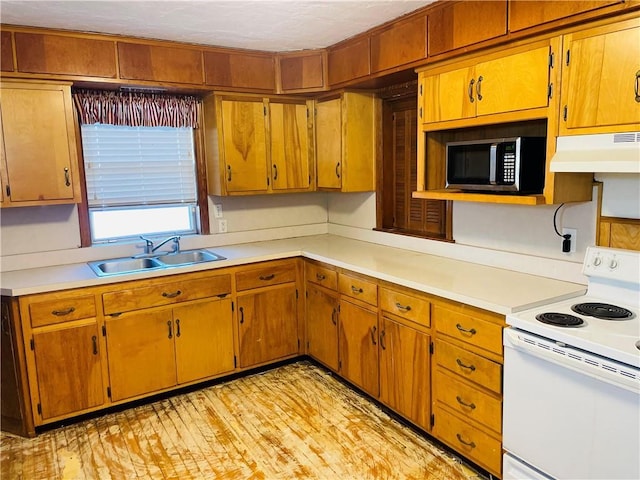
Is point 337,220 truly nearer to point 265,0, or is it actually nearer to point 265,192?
point 265,192

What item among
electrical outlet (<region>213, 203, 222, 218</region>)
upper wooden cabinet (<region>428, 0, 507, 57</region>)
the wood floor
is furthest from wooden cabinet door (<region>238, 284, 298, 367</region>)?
upper wooden cabinet (<region>428, 0, 507, 57</region>)

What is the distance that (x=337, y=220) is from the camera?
4.18 meters

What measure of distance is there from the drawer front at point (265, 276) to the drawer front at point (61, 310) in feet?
3.09

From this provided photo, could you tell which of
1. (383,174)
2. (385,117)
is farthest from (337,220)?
(385,117)

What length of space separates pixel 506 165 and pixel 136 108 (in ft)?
8.26

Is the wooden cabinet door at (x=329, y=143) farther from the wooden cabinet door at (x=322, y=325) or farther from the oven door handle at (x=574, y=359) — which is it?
the oven door handle at (x=574, y=359)

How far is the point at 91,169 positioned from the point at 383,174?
2.14 metres

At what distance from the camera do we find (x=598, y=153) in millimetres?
1896

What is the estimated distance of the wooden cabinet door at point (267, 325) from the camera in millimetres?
3318

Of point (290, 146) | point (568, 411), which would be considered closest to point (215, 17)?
point (290, 146)

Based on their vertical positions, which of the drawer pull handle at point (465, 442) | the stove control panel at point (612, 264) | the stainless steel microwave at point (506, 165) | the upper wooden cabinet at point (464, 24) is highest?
the upper wooden cabinet at point (464, 24)

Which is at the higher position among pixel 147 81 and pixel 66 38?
pixel 66 38

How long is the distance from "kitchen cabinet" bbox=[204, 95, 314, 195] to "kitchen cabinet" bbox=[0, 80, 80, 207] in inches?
37.7

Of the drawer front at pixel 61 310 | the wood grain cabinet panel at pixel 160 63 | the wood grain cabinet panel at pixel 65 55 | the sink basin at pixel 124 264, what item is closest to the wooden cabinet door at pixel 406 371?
the sink basin at pixel 124 264
